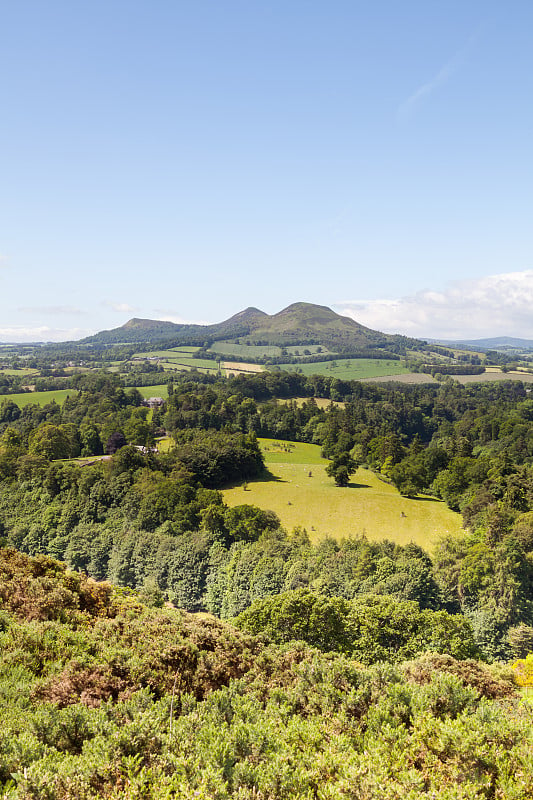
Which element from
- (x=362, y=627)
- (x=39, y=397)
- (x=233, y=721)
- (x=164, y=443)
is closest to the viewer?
(x=233, y=721)

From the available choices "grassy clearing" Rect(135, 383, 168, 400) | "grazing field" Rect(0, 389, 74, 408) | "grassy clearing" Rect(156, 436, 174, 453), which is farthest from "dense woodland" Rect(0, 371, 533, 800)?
"grassy clearing" Rect(135, 383, 168, 400)

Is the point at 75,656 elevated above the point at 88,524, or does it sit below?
above

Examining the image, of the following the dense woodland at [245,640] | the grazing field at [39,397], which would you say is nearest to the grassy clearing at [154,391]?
the grazing field at [39,397]

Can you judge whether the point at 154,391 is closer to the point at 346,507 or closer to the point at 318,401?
the point at 318,401

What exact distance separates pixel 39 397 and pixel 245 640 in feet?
464

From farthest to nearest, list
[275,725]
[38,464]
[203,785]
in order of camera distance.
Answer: [38,464] < [275,725] < [203,785]

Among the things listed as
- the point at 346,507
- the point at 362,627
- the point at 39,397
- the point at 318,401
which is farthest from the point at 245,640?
the point at 39,397

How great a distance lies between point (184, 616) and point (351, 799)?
54.8 ft

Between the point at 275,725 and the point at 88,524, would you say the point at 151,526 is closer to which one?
the point at 88,524

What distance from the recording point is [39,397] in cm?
14112

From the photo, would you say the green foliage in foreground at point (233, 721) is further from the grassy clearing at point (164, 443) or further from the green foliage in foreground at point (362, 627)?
the grassy clearing at point (164, 443)

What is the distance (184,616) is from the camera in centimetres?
2530

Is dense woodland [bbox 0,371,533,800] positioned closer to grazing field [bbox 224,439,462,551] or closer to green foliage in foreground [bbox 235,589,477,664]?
green foliage in foreground [bbox 235,589,477,664]

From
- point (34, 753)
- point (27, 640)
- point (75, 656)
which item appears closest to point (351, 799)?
point (34, 753)
